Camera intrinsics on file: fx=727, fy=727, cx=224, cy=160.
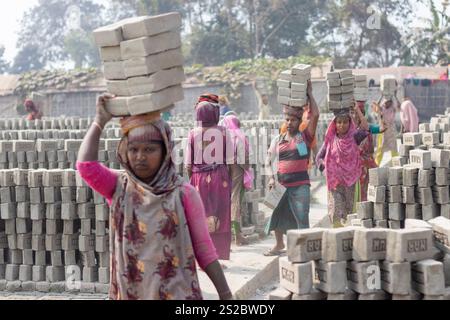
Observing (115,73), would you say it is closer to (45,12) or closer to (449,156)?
(449,156)

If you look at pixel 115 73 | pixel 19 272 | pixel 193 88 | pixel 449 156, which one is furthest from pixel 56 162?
pixel 193 88

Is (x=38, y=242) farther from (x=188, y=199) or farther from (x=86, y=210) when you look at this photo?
(x=188, y=199)

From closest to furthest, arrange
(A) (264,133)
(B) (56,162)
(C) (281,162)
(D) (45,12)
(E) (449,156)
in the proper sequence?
(E) (449,156)
(C) (281,162)
(B) (56,162)
(A) (264,133)
(D) (45,12)

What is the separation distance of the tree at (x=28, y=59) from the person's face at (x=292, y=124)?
8475 centimetres

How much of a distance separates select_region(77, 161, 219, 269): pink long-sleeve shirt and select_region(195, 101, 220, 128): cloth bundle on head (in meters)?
3.46

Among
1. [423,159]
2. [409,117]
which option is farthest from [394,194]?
[409,117]

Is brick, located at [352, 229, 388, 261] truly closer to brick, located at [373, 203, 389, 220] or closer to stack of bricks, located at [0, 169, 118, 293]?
brick, located at [373, 203, 389, 220]

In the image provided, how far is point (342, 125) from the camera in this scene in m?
8.32

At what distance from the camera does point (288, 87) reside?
800 centimetres

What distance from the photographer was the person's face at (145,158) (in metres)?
3.46

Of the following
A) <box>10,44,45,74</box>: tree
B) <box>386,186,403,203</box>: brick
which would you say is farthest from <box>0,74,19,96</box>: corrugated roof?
<box>10,44,45,74</box>: tree

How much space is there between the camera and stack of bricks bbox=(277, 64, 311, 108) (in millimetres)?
7781
